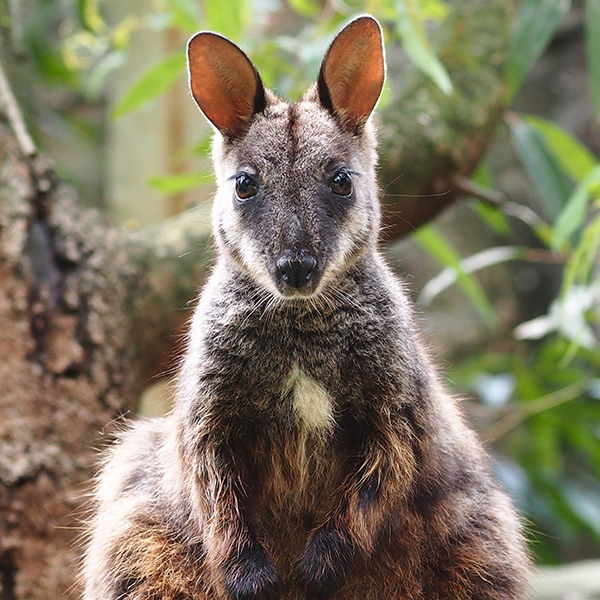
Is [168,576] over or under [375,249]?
under

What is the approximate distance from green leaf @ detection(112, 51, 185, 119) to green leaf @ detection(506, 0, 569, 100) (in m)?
2.18

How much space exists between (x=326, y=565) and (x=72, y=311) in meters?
2.11

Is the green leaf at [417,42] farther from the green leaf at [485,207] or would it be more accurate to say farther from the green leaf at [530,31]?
the green leaf at [485,207]

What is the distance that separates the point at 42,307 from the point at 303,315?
1809mm

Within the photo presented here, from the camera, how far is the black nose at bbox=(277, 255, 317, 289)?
271 cm

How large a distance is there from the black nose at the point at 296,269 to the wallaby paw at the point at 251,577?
38.2 inches

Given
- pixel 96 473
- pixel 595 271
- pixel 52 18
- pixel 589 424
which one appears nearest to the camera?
pixel 96 473

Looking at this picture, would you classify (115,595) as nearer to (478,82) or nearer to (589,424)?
(478,82)

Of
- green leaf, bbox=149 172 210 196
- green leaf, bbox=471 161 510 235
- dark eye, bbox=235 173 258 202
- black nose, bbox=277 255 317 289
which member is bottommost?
green leaf, bbox=471 161 510 235

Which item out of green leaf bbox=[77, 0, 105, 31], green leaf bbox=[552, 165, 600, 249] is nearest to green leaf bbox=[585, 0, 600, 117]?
green leaf bbox=[552, 165, 600, 249]

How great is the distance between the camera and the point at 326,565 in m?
2.87

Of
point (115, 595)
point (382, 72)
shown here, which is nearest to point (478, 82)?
point (382, 72)

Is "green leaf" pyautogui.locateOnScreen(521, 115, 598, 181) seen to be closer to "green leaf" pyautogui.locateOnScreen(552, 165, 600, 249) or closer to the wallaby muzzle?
"green leaf" pyautogui.locateOnScreen(552, 165, 600, 249)

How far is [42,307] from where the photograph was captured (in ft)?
13.9
